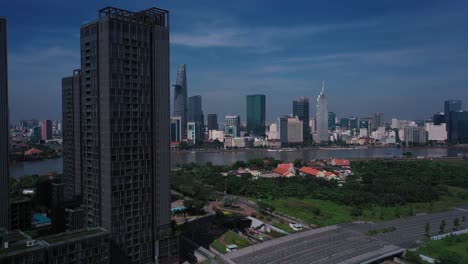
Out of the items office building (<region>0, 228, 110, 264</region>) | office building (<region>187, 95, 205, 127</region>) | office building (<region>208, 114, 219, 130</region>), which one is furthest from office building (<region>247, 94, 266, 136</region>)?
office building (<region>0, 228, 110, 264</region>)

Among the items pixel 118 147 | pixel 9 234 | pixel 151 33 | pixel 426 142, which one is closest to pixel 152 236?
pixel 118 147

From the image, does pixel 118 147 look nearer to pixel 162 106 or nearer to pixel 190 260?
pixel 162 106

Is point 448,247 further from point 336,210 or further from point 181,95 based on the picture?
point 181,95

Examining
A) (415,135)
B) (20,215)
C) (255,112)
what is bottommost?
(20,215)

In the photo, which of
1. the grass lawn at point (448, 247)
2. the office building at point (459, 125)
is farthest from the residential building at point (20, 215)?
the office building at point (459, 125)

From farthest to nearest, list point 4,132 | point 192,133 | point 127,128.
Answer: point 192,133, point 4,132, point 127,128

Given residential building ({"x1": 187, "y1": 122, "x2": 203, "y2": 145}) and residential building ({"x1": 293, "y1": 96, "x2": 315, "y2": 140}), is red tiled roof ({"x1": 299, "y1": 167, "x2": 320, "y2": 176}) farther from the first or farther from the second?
residential building ({"x1": 293, "y1": 96, "x2": 315, "y2": 140})

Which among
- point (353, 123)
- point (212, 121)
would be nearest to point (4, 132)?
point (212, 121)
